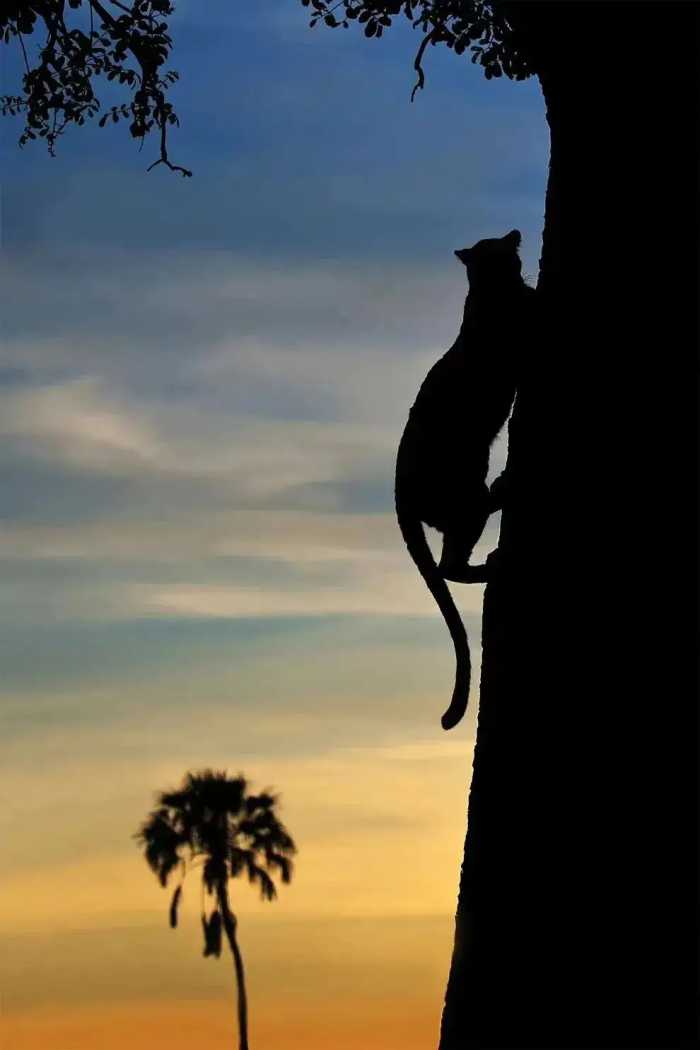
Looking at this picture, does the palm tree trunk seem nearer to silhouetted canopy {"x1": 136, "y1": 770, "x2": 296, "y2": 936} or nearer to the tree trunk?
silhouetted canopy {"x1": 136, "y1": 770, "x2": 296, "y2": 936}

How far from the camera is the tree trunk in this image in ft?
13.8

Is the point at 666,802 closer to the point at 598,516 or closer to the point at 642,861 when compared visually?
the point at 642,861

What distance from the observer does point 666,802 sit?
420cm

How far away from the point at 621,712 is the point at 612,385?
116 centimetres

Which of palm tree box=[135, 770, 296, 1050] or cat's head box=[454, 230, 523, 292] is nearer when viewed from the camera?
cat's head box=[454, 230, 523, 292]

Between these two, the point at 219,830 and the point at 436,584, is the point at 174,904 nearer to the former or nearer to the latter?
the point at 219,830

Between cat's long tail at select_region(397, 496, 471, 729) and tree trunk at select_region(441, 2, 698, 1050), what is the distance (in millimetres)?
1705

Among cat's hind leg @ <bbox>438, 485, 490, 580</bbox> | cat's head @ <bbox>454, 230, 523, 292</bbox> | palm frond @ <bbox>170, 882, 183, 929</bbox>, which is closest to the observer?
cat's hind leg @ <bbox>438, 485, 490, 580</bbox>

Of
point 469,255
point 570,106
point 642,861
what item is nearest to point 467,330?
point 469,255

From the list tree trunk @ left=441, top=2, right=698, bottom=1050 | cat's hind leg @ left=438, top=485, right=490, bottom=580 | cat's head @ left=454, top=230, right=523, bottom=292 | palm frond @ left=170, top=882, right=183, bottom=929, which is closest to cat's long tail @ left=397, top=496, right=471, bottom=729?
cat's hind leg @ left=438, top=485, right=490, bottom=580

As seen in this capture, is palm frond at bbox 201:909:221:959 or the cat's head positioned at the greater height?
the cat's head

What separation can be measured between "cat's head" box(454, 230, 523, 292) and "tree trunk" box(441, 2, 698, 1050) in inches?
75.4

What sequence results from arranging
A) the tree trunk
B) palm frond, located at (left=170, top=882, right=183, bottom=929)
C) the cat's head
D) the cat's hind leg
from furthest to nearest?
palm frond, located at (left=170, top=882, right=183, bottom=929)
the cat's head
the cat's hind leg
the tree trunk

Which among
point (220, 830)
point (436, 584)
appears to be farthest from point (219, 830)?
point (436, 584)
